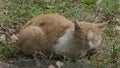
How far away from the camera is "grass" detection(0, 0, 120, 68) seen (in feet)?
21.9

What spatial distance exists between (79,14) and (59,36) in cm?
189

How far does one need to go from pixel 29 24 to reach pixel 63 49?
2.56ft

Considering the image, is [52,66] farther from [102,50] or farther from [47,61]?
[102,50]

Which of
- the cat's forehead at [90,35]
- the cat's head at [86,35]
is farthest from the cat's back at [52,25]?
the cat's forehead at [90,35]

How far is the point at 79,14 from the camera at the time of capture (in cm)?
821

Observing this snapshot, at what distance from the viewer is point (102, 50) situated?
705 centimetres

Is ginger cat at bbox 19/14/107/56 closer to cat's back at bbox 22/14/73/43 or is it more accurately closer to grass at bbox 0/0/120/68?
cat's back at bbox 22/14/73/43

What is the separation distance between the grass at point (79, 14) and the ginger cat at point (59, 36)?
0.26 meters

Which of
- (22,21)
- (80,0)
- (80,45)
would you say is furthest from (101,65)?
(80,0)

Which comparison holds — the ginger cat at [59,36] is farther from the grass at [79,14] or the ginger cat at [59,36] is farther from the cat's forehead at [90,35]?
the grass at [79,14]

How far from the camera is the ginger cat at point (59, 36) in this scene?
20.3ft

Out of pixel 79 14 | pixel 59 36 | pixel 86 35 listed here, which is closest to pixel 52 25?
pixel 59 36

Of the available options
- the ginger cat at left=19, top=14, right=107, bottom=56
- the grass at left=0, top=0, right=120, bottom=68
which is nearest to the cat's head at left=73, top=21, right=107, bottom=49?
the ginger cat at left=19, top=14, right=107, bottom=56

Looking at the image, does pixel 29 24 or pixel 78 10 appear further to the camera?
pixel 78 10
